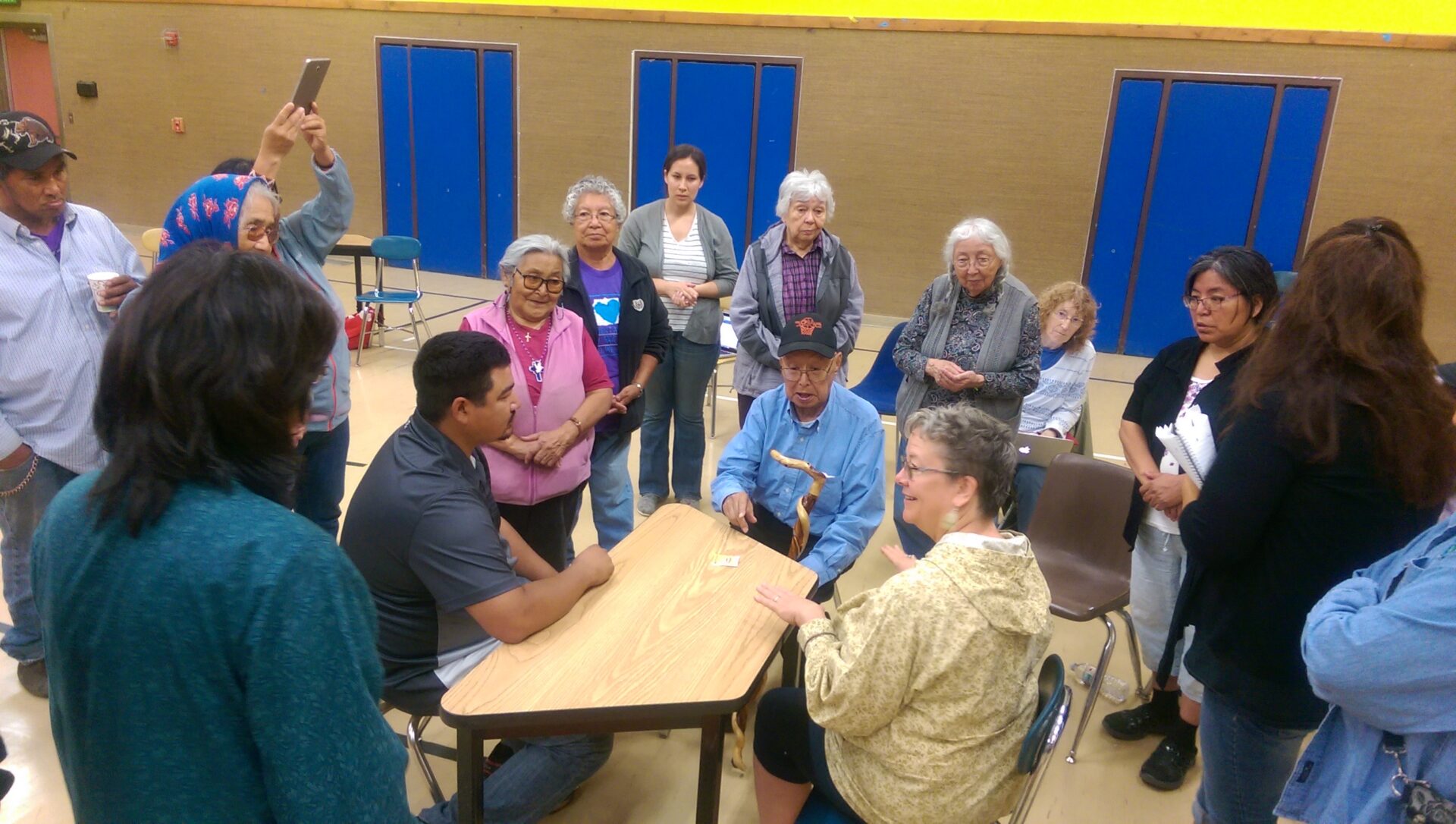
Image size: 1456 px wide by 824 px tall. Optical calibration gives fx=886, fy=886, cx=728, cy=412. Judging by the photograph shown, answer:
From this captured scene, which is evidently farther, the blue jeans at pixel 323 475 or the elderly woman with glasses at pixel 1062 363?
the elderly woman with glasses at pixel 1062 363

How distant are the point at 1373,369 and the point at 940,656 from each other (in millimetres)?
914

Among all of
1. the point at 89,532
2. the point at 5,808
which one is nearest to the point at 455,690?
the point at 89,532

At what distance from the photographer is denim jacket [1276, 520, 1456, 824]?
1177 mm

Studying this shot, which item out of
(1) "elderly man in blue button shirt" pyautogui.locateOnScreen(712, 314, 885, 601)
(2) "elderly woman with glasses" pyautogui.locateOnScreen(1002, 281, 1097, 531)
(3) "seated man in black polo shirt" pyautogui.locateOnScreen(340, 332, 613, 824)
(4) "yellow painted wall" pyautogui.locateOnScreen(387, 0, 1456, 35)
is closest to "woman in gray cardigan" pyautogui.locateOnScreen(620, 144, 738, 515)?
(1) "elderly man in blue button shirt" pyautogui.locateOnScreen(712, 314, 885, 601)

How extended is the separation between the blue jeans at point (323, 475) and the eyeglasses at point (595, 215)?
1077mm

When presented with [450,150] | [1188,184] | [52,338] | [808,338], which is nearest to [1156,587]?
[808,338]

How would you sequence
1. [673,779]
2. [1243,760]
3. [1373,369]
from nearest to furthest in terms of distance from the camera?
[1373,369], [1243,760], [673,779]

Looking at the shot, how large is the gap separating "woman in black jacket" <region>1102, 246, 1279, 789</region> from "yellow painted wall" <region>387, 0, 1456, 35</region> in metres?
5.54

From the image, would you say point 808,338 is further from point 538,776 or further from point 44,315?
point 44,315

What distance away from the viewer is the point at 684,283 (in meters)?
3.97

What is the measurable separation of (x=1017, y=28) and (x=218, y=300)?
7.41 metres

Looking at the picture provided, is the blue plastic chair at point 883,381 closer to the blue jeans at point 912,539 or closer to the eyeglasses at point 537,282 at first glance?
the blue jeans at point 912,539

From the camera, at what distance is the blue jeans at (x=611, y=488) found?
3.27 m

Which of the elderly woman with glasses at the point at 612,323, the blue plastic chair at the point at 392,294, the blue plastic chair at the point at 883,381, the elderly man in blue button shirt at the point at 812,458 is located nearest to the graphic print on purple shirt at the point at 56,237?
the elderly woman with glasses at the point at 612,323
